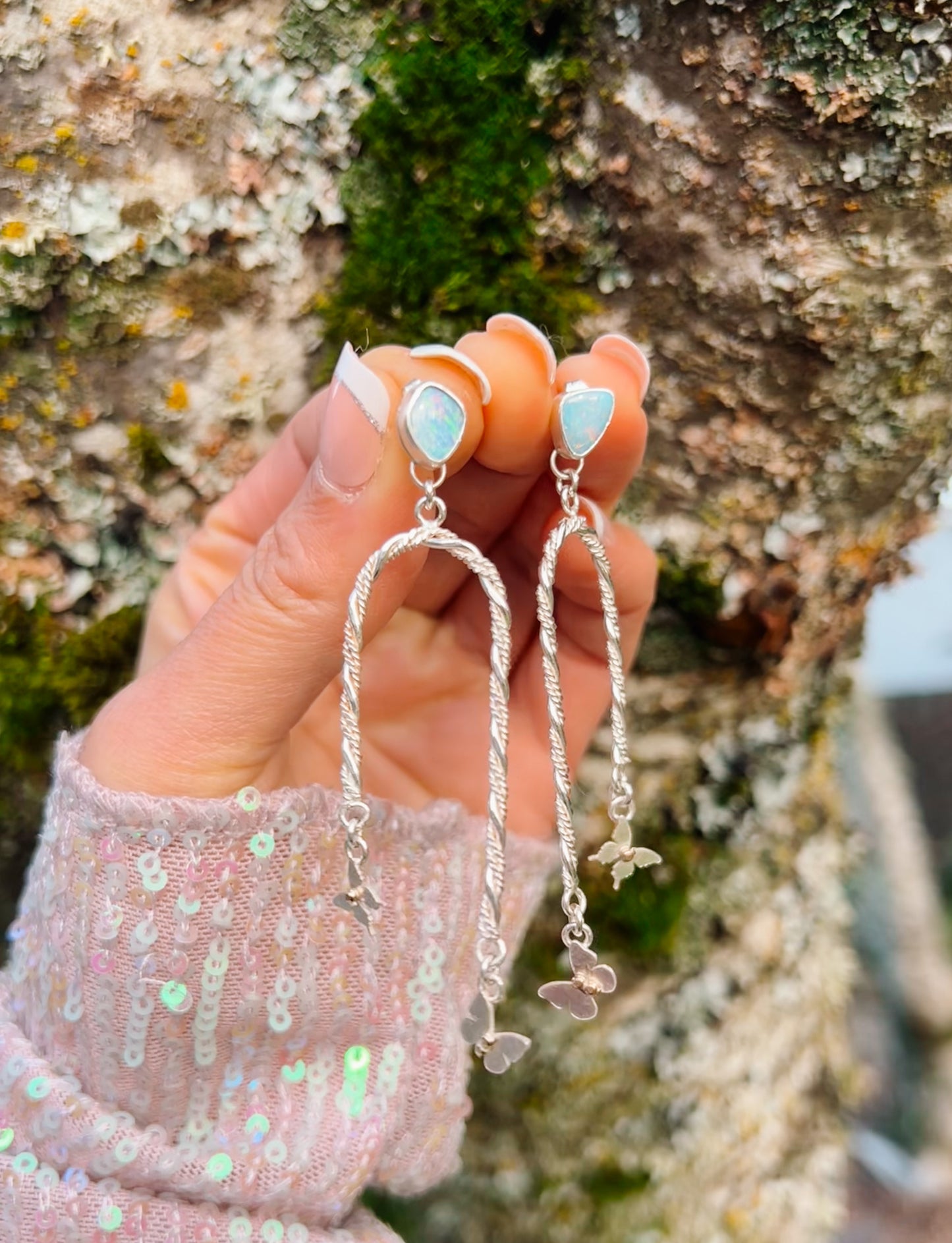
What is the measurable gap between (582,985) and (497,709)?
0.98ft

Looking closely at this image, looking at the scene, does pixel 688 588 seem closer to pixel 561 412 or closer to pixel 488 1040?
pixel 561 412

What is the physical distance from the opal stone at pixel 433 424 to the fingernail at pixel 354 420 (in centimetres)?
3

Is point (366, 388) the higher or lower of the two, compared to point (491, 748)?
higher

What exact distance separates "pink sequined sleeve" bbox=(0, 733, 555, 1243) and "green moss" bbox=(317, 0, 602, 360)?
0.69 meters

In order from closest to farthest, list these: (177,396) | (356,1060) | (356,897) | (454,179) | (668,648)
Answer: (356,897) < (356,1060) < (454,179) < (177,396) < (668,648)

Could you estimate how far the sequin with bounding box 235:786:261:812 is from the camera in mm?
1081

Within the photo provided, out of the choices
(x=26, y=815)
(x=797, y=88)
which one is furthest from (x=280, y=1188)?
(x=797, y=88)

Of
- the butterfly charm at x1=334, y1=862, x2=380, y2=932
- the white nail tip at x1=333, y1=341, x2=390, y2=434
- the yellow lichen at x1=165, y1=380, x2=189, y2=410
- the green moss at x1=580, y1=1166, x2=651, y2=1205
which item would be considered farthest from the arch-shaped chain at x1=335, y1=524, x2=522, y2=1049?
the green moss at x1=580, y1=1166, x2=651, y2=1205

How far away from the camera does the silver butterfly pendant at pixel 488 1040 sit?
0.95m

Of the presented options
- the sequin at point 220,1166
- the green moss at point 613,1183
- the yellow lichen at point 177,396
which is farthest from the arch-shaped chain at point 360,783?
the green moss at point 613,1183

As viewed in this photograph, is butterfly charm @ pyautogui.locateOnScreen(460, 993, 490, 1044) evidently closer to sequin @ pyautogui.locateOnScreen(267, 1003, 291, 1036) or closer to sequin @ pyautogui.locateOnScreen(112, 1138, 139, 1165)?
sequin @ pyautogui.locateOnScreen(267, 1003, 291, 1036)

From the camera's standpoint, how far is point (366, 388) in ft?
3.13

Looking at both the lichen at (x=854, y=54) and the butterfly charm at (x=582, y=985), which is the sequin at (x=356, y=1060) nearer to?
the butterfly charm at (x=582, y=985)

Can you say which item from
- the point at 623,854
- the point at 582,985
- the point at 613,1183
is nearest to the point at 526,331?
the point at 623,854
